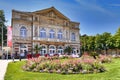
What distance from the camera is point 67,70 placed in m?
10.7

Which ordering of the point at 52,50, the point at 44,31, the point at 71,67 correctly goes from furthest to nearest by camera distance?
the point at 52,50 < the point at 44,31 < the point at 71,67

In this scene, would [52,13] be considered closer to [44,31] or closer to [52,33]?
[52,33]

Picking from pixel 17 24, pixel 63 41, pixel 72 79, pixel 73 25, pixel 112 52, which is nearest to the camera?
pixel 72 79

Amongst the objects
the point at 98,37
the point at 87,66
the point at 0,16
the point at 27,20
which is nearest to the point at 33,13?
the point at 27,20

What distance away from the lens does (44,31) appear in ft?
139

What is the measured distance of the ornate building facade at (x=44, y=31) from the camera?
38281 millimetres

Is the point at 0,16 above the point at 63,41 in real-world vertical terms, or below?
above

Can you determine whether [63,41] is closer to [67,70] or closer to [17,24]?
[17,24]

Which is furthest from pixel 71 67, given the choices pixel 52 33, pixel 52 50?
pixel 52 33

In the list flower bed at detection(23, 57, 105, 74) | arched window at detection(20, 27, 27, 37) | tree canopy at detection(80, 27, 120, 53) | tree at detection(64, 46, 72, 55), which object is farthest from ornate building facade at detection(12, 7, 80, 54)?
flower bed at detection(23, 57, 105, 74)

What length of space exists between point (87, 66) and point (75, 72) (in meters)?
0.94

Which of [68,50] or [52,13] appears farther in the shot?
[68,50]

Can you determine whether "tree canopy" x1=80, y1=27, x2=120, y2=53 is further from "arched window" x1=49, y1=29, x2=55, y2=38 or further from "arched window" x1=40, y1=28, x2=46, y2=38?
"arched window" x1=40, y1=28, x2=46, y2=38

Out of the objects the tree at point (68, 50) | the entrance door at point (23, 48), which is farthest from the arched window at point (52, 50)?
the entrance door at point (23, 48)
